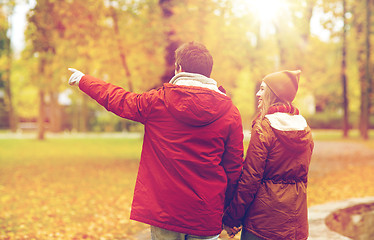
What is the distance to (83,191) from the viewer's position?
9320mm

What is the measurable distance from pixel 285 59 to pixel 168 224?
10.3m

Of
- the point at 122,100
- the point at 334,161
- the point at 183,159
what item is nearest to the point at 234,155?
the point at 183,159

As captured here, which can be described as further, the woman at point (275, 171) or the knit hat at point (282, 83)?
the knit hat at point (282, 83)

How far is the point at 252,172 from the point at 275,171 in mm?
186

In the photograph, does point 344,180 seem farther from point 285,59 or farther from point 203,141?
point 203,141

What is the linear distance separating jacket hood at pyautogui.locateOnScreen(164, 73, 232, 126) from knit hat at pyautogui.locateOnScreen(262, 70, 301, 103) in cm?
57

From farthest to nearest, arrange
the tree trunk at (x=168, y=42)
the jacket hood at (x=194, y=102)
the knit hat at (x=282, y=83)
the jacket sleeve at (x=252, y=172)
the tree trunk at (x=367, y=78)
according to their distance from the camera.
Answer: the tree trunk at (x=367, y=78) < the tree trunk at (x=168, y=42) < the knit hat at (x=282, y=83) < the jacket sleeve at (x=252, y=172) < the jacket hood at (x=194, y=102)

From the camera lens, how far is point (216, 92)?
241 centimetres

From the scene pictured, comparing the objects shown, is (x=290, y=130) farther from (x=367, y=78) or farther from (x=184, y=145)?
(x=367, y=78)

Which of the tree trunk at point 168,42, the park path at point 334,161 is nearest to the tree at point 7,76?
the tree trunk at point 168,42

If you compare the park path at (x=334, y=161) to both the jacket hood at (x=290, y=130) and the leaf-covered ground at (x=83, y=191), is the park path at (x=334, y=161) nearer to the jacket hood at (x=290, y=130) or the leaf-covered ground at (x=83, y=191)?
the leaf-covered ground at (x=83, y=191)

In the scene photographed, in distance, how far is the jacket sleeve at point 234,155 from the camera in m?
2.50

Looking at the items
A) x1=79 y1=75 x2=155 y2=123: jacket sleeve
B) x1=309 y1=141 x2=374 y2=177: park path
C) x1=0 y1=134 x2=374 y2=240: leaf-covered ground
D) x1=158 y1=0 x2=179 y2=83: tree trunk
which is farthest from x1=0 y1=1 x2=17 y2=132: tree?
x1=79 y1=75 x2=155 y2=123: jacket sleeve

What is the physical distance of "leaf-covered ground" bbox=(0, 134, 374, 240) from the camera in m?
6.08
